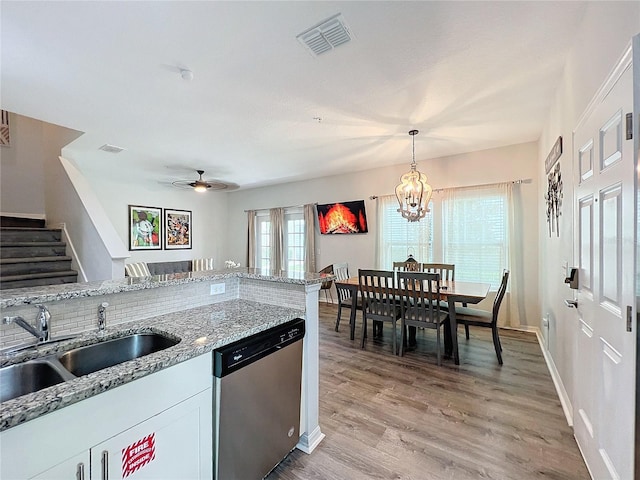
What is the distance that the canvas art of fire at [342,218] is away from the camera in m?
5.50

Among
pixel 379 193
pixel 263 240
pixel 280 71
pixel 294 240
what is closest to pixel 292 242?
pixel 294 240

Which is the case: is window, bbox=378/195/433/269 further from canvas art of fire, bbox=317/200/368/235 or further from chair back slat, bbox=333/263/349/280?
chair back slat, bbox=333/263/349/280

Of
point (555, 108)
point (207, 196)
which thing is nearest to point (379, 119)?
point (555, 108)

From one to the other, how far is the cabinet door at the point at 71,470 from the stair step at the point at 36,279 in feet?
11.1

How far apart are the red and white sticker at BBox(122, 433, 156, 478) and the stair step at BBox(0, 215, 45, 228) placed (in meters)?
5.32

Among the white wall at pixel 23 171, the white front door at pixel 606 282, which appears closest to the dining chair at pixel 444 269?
the white front door at pixel 606 282

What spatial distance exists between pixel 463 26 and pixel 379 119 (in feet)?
4.53

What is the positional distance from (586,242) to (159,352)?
2.32 metres

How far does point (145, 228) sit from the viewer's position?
636cm

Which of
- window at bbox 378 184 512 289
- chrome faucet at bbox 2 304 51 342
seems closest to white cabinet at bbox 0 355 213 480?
chrome faucet at bbox 2 304 51 342

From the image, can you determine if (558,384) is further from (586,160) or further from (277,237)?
(277,237)

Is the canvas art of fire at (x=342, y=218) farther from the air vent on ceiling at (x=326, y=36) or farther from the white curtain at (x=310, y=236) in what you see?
the air vent on ceiling at (x=326, y=36)

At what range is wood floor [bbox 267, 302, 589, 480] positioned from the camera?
167cm

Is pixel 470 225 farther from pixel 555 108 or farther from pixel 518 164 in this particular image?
pixel 555 108
